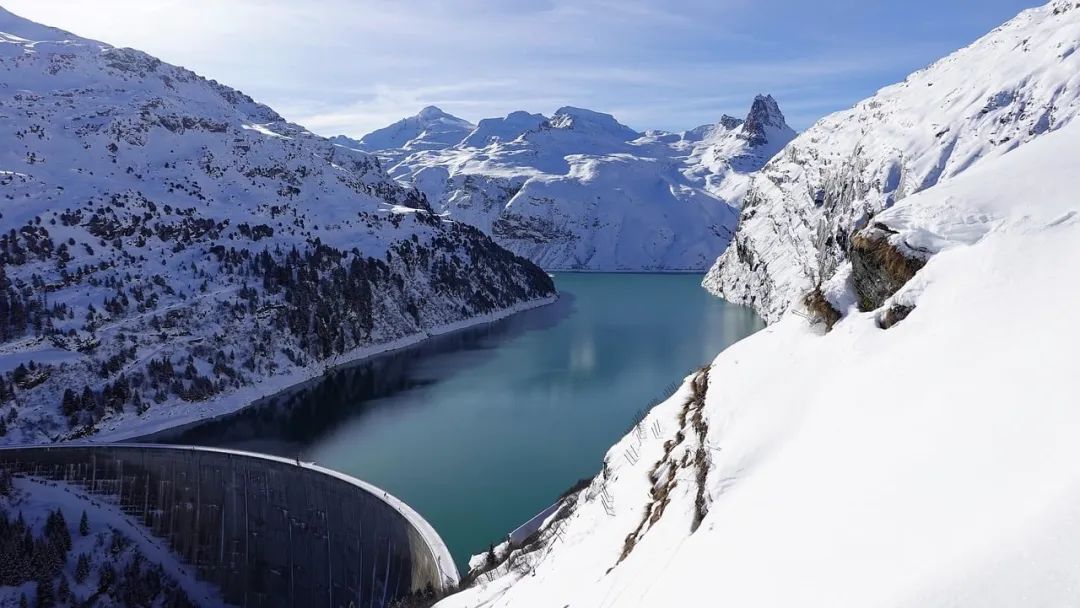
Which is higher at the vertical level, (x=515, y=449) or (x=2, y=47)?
(x=2, y=47)

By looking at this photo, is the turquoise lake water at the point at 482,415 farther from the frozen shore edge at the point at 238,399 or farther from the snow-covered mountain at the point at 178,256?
the snow-covered mountain at the point at 178,256

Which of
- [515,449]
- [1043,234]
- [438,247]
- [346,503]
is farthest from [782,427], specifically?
[438,247]

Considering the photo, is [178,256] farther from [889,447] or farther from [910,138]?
[910,138]

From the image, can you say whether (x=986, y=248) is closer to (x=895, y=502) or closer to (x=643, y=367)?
(x=895, y=502)

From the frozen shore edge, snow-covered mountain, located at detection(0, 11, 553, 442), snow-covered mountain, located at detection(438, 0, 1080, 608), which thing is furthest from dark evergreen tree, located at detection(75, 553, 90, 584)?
snow-covered mountain, located at detection(438, 0, 1080, 608)

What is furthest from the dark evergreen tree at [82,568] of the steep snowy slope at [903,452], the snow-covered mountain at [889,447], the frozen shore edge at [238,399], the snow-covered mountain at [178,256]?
the steep snowy slope at [903,452]

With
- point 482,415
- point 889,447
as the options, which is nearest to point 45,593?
point 482,415
